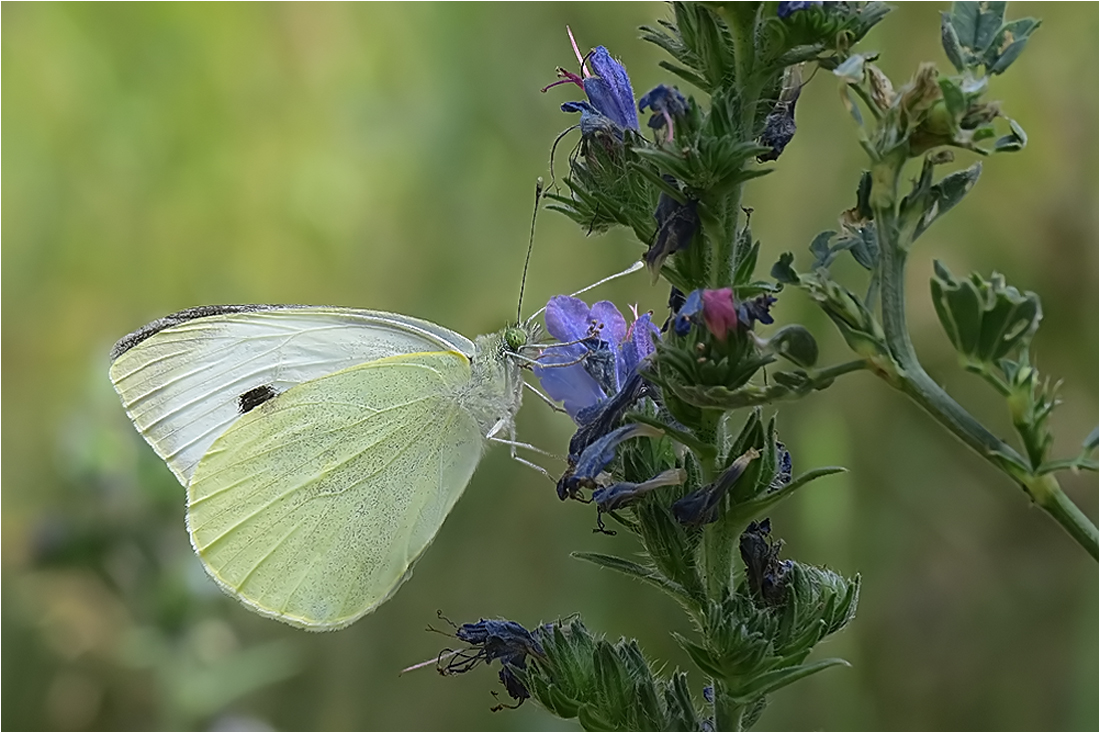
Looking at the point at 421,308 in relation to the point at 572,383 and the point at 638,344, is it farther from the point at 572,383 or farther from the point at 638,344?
the point at 638,344

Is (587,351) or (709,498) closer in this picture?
(709,498)

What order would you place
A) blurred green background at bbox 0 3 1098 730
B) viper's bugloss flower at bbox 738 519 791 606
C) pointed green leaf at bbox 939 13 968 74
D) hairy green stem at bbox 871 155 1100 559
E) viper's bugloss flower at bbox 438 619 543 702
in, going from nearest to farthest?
hairy green stem at bbox 871 155 1100 559 < pointed green leaf at bbox 939 13 968 74 < viper's bugloss flower at bbox 738 519 791 606 < viper's bugloss flower at bbox 438 619 543 702 < blurred green background at bbox 0 3 1098 730

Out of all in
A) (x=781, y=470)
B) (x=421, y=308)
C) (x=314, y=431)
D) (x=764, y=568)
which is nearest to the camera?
(x=764, y=568)

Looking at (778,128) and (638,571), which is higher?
(778,128)

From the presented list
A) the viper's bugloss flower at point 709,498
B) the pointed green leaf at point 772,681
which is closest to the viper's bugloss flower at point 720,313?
the viper's bugloss flower at point 709,498

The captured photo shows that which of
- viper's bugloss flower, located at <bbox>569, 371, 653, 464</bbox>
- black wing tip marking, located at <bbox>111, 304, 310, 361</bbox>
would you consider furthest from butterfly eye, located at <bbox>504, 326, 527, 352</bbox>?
viper's bugloss flower, located at <bbox>569, 371, 653, 464</bbox>

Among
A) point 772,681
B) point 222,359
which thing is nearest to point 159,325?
point 222,359

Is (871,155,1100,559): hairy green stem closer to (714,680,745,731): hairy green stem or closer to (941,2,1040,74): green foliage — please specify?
(941,2,1040,74): green foliage

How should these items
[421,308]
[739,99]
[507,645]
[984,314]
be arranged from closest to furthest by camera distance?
1. [984,314]
2. [739,99]
3. [507,645]
4. [421,308]
